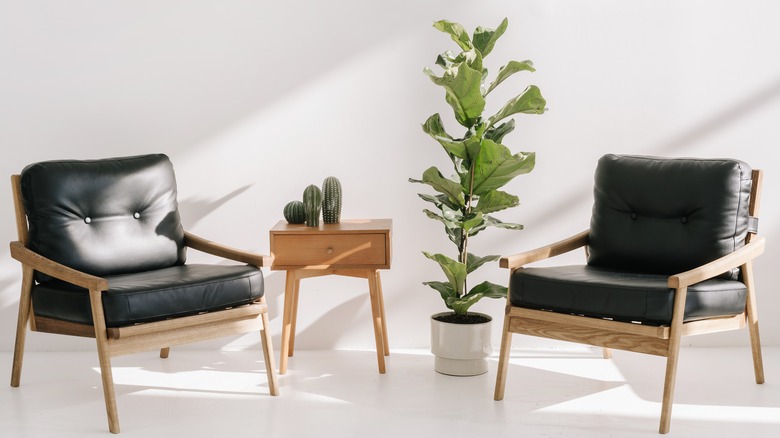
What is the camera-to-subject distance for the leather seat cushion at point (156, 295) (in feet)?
9.04

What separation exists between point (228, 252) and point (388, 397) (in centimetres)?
82

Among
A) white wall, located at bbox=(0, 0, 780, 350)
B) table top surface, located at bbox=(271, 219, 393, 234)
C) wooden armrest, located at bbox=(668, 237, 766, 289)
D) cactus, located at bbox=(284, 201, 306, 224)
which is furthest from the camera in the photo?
white wall, located at bbox=(0, 0, 780, 350)

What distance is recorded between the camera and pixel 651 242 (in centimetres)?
316

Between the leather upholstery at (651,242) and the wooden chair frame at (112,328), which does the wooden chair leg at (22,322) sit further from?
the leather upholstery at (651,242)

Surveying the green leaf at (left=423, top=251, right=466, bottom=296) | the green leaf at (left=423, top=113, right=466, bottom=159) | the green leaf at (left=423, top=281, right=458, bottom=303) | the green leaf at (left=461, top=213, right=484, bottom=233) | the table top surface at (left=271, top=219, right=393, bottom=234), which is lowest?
the green leaf at (left=423, top=281, right=458, bottom=303)

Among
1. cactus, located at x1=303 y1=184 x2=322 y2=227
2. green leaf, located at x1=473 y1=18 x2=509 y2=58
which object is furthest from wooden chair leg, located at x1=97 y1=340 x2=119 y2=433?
green leaf, located at x1=473 y1=18 x2=509 y2=58

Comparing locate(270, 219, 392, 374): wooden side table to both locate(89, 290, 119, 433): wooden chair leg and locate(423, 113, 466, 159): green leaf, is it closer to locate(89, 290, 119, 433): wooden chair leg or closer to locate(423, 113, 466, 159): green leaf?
locate(423, 113, 466, 159): green leaf

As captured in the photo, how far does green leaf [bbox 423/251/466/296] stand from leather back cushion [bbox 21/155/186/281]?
101 centimetres

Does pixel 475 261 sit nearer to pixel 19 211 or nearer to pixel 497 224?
pixel 497 224

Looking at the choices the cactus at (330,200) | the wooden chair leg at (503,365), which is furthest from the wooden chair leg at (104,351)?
the wooden chair leg at (503,365)

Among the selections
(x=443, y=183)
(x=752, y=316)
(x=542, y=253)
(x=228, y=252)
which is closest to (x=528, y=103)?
(x=443, y=183)

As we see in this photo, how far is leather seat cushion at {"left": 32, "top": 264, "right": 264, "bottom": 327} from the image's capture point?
108 inches

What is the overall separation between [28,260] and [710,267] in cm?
234

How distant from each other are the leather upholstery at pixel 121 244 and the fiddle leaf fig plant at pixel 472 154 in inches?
30.6
